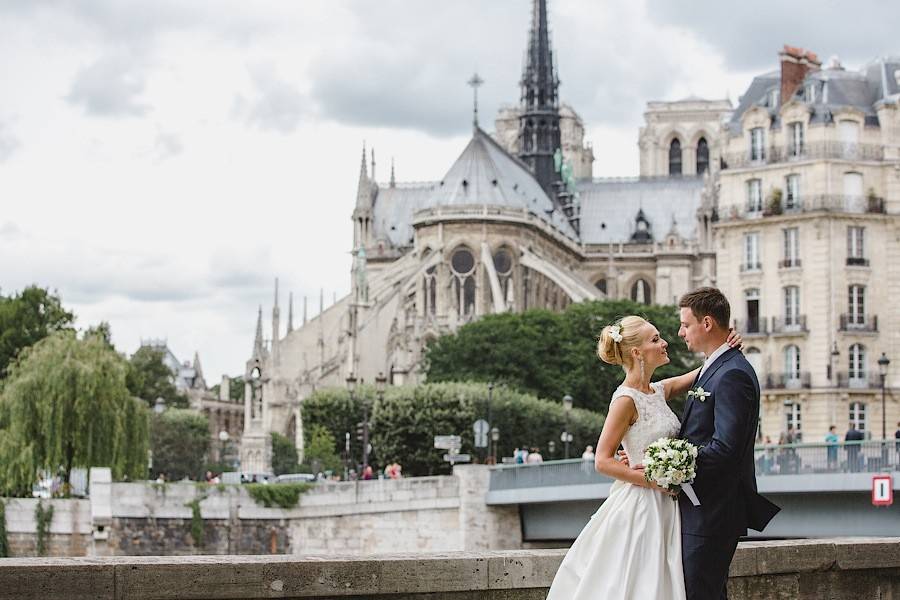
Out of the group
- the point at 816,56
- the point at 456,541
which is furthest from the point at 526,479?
the point at 816,56

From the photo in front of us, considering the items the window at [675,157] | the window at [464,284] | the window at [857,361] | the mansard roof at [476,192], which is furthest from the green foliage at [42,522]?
the window at [675,157]

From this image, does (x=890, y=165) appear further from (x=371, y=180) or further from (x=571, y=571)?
(x=371, y=180)

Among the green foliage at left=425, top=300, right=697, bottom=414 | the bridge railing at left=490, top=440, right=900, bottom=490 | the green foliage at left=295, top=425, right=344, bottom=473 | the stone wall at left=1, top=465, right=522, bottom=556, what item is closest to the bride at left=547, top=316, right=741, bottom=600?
the bridge railing at left=490, top=440, right=900, bottom=490

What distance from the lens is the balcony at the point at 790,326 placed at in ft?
198

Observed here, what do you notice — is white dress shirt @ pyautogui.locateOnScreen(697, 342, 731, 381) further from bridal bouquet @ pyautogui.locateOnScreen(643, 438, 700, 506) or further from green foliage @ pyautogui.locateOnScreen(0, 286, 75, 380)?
green foliage @ pyautogui.locateOnScreen(0, 286, 75, 380)

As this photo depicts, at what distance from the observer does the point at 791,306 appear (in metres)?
61.1

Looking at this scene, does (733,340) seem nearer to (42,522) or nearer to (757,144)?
(42,522)

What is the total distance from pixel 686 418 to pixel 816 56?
59299mm

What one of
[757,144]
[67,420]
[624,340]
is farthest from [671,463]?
[757,144]

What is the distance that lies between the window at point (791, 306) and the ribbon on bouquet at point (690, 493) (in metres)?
53.3

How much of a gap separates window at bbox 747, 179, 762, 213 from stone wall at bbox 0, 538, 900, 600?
50.8m

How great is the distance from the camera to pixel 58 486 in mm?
52969

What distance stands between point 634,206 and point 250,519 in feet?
245

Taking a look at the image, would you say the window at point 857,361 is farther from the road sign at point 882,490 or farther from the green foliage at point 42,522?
the road sign at point 882,490
